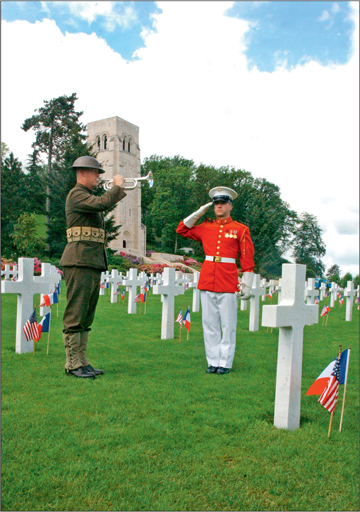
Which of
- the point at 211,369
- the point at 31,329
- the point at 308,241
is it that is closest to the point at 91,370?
the point at 31,329

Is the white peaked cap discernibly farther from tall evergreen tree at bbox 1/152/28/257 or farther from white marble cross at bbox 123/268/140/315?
tall evergreen tree at bbox 1/152/28/257

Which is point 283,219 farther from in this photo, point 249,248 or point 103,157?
point 249,248

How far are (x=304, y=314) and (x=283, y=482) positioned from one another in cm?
139

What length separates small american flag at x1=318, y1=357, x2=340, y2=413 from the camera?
328 centimetres

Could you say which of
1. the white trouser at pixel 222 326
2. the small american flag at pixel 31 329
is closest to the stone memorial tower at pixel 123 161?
the small american flag at pixel 31 329

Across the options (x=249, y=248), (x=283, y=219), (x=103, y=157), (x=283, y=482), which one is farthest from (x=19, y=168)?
(x=283, y=482)

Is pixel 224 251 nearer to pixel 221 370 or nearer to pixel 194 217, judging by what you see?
pixel 194 217

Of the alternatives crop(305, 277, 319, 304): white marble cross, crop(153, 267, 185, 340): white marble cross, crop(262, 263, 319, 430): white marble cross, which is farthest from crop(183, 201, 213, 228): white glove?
crop(305, 277, 319, 304): white marble cross

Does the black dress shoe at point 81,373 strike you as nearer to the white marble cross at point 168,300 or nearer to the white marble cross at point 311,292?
the white marble cross at point 168,300

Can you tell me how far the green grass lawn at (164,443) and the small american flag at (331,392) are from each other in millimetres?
278

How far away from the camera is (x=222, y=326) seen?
5.45 m

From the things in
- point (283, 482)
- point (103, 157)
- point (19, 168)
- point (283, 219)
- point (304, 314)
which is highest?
point (103, 157)

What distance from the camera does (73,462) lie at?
8.79 feet

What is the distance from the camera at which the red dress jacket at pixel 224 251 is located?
5.39 meters
